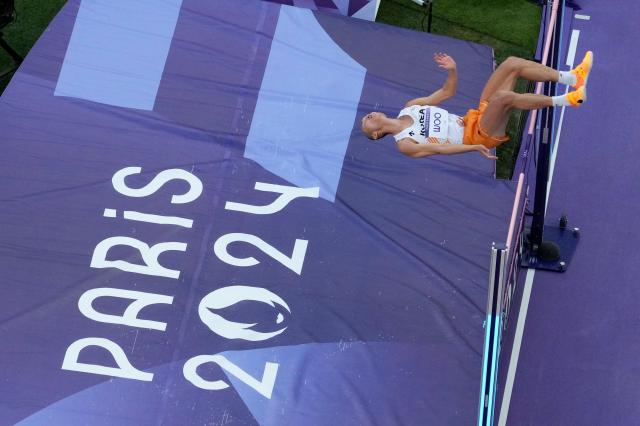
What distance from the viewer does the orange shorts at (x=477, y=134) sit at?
22.4 feet

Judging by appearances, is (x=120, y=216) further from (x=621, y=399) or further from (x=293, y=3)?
(x=621, y=399)

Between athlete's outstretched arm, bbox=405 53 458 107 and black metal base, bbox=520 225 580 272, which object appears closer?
athlete's outstretched arm, bbox=405 53 458 107

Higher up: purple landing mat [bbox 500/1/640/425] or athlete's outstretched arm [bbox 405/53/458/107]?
athlete's outstretched arm [bbox 405/53/458/107]

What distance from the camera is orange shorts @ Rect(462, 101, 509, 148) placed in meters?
6.83

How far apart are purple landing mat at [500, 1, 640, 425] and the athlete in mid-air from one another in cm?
152

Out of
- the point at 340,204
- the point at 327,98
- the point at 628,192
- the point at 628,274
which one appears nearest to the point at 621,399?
the point at 628,274

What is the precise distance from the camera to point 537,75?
661 centimetres

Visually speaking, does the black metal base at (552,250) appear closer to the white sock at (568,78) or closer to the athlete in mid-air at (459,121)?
the athlete in mid-air at (459,121)

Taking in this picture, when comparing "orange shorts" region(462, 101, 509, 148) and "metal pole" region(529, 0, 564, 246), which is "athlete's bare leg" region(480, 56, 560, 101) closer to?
"orange shorts" region(462, 101, 509, 148)

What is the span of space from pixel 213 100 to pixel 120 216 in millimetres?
1406

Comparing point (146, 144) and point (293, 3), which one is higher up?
point (293, 3)

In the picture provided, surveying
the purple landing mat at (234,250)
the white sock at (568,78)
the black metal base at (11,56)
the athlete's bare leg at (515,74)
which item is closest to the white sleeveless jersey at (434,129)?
the athlete's bare leg at (515,74)

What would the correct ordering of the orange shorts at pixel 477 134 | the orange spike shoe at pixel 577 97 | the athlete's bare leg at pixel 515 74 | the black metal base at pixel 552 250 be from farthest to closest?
the black metal base at pixel 552 250 → the orange shorts at pixel 477 134 → the athlete's bare leg at pixel 515 74 → the orange spike shoe at pixel 577 97

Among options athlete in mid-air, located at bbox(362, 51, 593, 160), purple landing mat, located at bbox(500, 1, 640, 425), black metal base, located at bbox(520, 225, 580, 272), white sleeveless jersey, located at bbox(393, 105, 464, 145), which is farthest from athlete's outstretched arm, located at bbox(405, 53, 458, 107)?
purple landing mat, located at bbox(500, 1, 640, 425)
